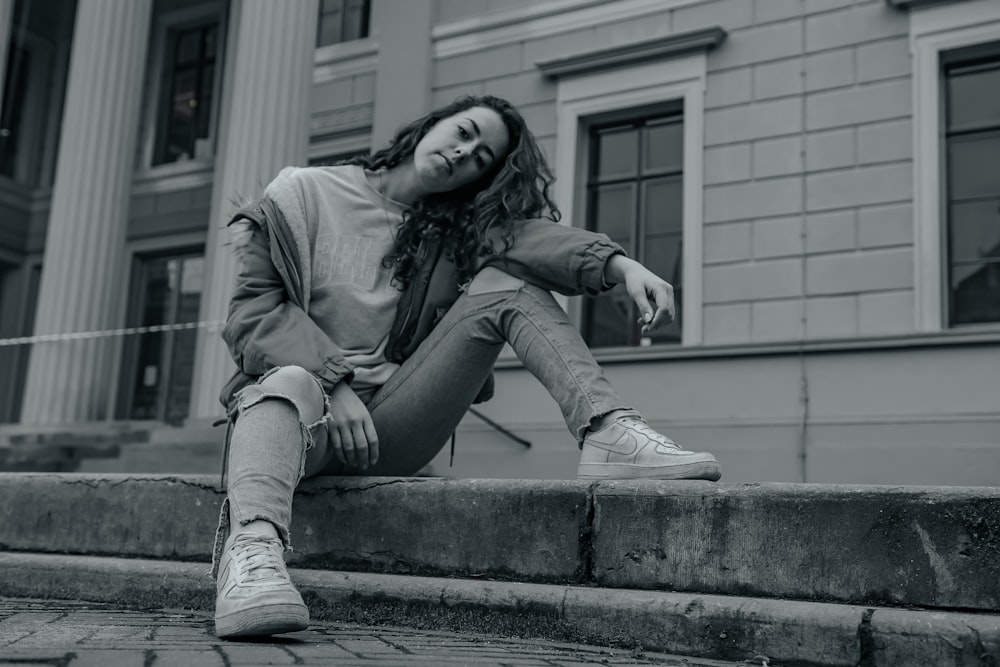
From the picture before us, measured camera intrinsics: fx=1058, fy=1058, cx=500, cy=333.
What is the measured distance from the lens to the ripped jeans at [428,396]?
228 cm

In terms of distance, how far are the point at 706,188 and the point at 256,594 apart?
22.3 feet

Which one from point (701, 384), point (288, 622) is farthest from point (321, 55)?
point (288, 622)

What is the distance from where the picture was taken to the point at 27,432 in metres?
9.40

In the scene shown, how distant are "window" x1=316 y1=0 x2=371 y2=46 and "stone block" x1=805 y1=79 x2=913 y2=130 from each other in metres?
4.84

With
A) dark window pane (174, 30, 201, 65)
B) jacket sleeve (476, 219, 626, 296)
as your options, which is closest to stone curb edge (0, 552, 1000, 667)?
jacket sleeve (476, 219, 626, 296)

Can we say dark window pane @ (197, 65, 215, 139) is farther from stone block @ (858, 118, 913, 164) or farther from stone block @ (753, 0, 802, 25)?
stone block @ (858, 118, 913, 164)

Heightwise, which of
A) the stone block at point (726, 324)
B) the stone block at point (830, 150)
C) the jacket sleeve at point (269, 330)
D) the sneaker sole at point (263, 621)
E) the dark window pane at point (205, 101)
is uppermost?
the dark window pane at point (205, 101)

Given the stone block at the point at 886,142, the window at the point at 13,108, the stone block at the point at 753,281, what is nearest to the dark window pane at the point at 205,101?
the window at the point at 13,108

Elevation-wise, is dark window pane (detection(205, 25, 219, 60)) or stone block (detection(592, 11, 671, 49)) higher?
dark window pane (detection(205, 25, 219, 60))

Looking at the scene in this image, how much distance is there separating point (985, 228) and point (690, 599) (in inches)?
241

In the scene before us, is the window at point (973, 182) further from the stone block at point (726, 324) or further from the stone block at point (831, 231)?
the stone block at point (726, 324)

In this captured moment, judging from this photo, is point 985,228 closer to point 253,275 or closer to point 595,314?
point 595,314

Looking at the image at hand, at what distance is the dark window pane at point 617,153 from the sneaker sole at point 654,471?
6.64m

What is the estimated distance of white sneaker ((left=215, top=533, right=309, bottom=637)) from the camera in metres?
1.98
